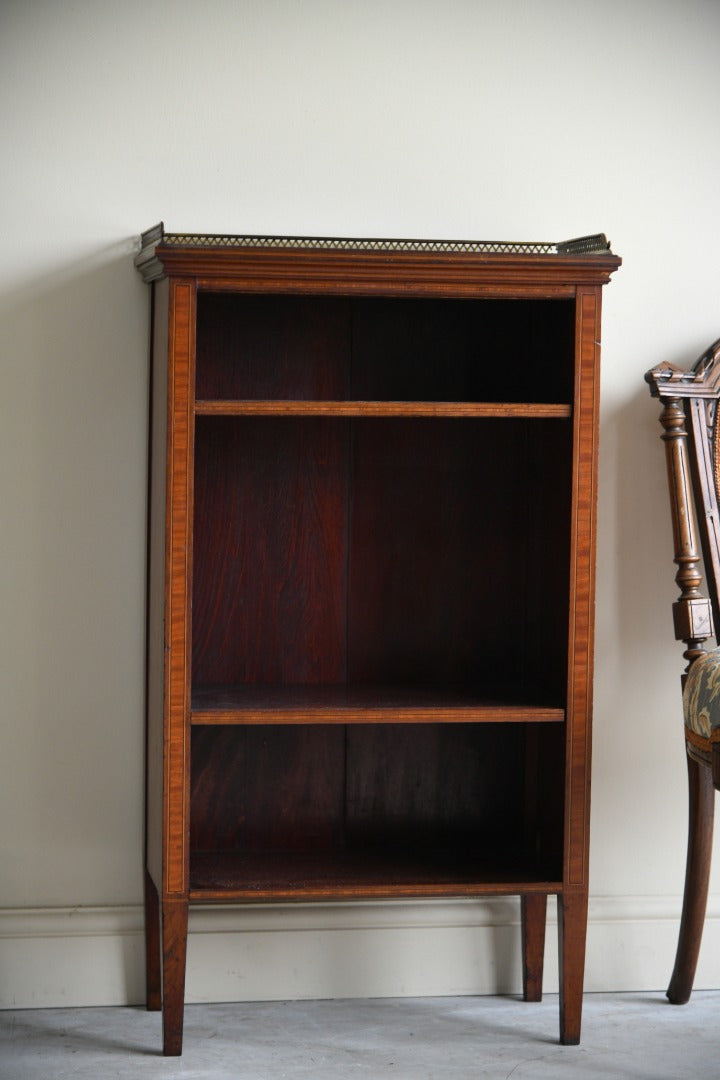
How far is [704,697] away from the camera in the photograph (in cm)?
180

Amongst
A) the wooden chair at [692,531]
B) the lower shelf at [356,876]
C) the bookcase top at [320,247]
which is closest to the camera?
the bookcase top at [320,247]

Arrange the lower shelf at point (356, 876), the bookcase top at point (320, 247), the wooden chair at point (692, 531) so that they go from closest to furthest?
the bookcase top at point (320, 247), the lower shelf at point (356, 876), the wooden chair at point (692, 531)

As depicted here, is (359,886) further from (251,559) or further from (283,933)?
(251,559)

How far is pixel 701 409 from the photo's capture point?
2.04 meters

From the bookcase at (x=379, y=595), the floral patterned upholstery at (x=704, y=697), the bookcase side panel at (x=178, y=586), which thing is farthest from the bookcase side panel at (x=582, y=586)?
the bookcase side panel at (x=178, y=586)

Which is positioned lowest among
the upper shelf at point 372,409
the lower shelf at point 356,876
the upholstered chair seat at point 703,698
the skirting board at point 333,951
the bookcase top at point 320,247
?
the skirting board at point 333,951

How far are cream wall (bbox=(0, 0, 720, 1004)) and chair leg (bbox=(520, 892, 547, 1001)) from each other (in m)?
0.06

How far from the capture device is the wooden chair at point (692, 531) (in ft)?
6.54

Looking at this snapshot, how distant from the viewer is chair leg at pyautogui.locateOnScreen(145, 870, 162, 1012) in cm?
201

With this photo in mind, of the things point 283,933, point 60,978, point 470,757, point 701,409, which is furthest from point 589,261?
point 60,978

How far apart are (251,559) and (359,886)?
562mm

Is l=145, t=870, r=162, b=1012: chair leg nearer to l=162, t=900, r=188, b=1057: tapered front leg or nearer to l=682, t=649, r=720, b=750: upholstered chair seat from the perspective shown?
l=162, t=900, r=188, b=1057: tapered front leg

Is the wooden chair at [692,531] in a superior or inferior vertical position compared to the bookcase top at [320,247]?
inferior

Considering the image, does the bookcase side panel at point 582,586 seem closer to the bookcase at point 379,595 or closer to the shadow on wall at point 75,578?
the bookcase at point 379,595
